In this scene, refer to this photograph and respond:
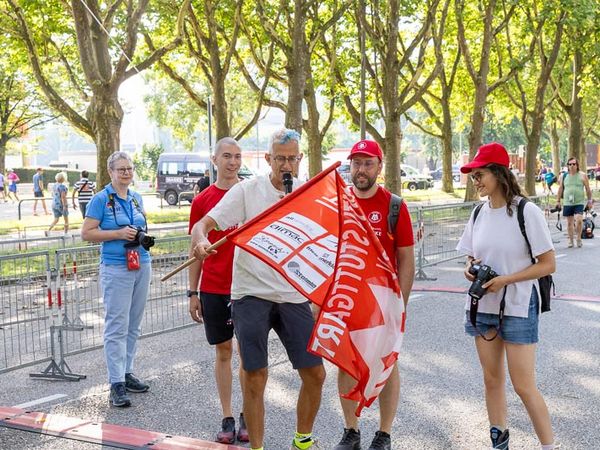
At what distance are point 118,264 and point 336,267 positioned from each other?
9.10ft

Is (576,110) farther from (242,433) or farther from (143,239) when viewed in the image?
(242,433)

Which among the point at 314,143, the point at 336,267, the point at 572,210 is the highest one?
the point at 314,143

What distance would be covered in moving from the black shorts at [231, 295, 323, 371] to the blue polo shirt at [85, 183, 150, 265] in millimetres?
2195

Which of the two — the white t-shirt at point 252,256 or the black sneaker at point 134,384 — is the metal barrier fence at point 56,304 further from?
the white t-shirt at point 252,256

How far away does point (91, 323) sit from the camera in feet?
30.9

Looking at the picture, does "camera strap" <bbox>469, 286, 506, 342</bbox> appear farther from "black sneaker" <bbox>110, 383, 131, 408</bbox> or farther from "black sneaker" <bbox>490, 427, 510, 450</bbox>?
"black sneaker" <bbox>110, 383, 131, 408</bbox>

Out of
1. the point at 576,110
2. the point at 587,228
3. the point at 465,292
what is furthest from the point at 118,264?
the point at 576,110

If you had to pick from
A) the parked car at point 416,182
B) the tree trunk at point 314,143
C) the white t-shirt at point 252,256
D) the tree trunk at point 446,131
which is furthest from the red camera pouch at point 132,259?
the parked car at point 416,182

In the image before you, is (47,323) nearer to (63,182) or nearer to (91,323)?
(91,323)

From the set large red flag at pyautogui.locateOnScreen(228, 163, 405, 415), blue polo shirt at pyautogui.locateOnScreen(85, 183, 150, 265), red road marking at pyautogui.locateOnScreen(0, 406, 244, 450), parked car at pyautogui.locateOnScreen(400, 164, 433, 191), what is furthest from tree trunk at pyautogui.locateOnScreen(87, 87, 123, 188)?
parked car at pyautogui.locateOnScreen(400, 164, 433, 191)

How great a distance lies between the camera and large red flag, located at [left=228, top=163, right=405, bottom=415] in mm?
4680

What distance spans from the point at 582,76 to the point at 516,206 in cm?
3455

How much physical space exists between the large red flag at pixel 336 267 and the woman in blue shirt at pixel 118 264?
8.28 ft

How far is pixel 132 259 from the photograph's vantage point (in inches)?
276
